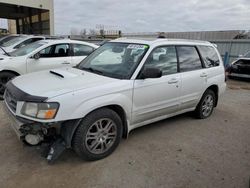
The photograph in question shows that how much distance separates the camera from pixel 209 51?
17.3 feet

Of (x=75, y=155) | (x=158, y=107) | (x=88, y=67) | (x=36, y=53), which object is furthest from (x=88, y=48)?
(x=75, y=155)

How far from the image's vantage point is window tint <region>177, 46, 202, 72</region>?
14.6 ft

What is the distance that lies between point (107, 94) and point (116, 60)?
972 mm

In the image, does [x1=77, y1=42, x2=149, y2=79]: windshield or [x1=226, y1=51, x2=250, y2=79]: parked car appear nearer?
[x1=77, y1=42, x2=149, y2=79]: windshield

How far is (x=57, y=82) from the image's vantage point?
3289mm

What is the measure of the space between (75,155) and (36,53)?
4135mm

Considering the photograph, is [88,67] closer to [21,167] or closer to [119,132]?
[119,132]

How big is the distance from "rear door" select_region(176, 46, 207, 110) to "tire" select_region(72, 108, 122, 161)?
1655 millimetres

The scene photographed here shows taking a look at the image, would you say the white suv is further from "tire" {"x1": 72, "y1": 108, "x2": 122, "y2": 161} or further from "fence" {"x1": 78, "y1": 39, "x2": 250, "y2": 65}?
"fence" {"x1": 78, "y1": 39, "x2": 250, "y2": 65}

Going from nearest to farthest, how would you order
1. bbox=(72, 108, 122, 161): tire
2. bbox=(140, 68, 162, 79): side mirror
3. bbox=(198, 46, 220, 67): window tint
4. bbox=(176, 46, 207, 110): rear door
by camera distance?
bbox=(72, 108, 122, 161): tire
bbox=(140, 68, 162, 79): side mirror
bbox=(176, 46, 207, 110): rear door
bbox=(198, 46, 220, 67): window tint

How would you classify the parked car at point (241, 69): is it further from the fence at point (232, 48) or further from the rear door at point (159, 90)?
the rear door at point (159, 90)

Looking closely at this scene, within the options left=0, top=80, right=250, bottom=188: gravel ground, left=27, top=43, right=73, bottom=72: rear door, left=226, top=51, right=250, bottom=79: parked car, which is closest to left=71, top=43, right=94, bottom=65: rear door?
left=27, top=43, right=73, bottom=72: rear door

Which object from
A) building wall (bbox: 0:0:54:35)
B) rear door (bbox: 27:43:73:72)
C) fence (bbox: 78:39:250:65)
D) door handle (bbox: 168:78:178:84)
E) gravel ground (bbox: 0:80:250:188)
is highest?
building wall (bbox: 0:0:54:35)

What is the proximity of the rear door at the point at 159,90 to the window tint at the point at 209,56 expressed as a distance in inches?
39.8
